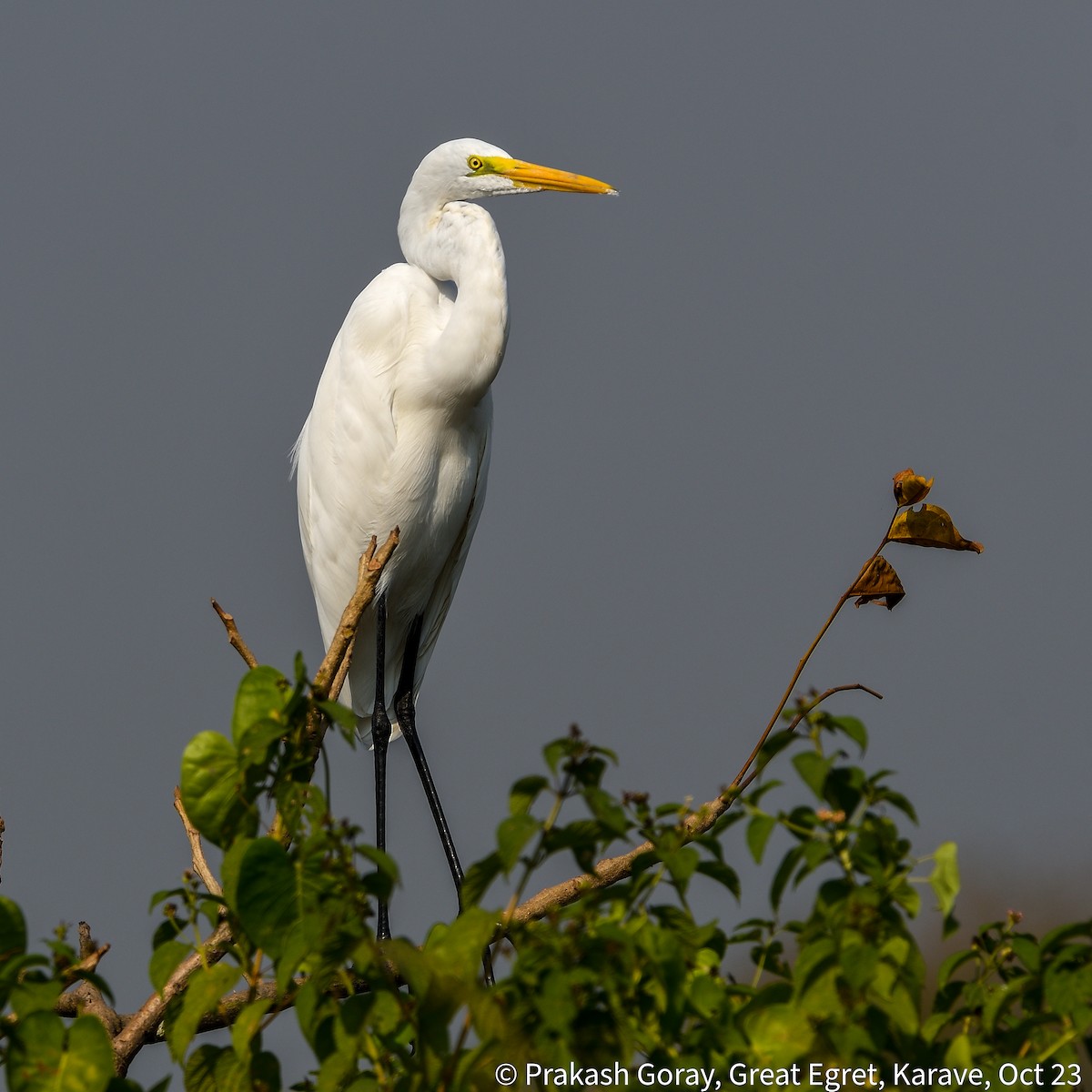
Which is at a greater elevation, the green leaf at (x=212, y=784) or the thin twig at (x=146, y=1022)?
the green leaf at (x=212, y=784)

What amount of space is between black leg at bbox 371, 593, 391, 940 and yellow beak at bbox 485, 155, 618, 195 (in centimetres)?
170

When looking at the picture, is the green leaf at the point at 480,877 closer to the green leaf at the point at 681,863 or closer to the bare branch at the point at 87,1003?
the green leaf at the point at 681,863

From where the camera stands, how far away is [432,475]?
564 cm

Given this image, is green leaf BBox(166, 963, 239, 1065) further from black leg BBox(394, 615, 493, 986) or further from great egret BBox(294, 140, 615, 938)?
black leg BBox(394, 615, 493, 986)

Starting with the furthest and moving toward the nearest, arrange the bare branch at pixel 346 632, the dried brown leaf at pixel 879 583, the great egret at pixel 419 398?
1. the great egret at pixel 419 398
2. the dried brown leaf at pixel 879 583
3. the bare branch at pixel 346 632

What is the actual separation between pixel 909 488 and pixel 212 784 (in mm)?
2376

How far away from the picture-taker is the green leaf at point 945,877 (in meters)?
1.69

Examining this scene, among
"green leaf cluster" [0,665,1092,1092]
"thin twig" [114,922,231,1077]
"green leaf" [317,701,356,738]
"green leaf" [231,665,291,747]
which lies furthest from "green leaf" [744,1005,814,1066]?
"thin twig" [114,922,231,1077]

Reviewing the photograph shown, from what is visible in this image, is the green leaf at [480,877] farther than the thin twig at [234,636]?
No

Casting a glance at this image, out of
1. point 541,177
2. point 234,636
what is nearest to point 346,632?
point 234,636

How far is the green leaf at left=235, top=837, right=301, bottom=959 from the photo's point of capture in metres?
1.83

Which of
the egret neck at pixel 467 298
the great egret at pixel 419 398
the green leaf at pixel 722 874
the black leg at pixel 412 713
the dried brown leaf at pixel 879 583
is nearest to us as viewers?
the green leaf at pixel 722 874

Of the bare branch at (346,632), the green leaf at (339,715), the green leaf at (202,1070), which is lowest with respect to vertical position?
the green leaf at (202,1070)

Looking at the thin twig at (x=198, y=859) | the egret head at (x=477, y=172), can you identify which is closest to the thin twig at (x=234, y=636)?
the thin twig at (x=198, y=859)
